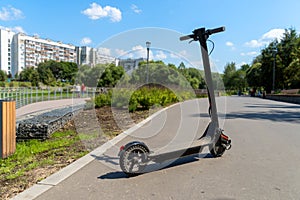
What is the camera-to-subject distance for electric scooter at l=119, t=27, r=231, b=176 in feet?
12.8

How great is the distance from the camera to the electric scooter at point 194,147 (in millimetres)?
3896

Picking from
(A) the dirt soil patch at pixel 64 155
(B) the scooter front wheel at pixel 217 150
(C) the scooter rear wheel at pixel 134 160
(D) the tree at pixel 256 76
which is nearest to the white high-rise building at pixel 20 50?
(D) the tree at pixel 256 76

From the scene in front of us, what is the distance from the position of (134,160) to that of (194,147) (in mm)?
1147

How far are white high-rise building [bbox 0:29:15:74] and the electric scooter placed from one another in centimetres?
10412

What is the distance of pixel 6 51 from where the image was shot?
322ft

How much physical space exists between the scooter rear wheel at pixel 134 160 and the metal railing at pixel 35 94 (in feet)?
24.6

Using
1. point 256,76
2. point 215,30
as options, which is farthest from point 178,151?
point 256,76

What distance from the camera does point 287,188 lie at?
3492 millimetres

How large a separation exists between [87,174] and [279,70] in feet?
174

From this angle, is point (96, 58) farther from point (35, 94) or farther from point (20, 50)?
point (20, 50)

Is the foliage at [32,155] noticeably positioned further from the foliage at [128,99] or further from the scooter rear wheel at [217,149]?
the foliage at [128,99]

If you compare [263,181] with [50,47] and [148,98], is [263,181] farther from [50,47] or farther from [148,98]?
[50,47]

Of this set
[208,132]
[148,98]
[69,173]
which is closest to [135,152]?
[69,173]

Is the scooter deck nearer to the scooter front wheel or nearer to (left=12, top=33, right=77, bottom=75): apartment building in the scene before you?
the scooter front wheel
